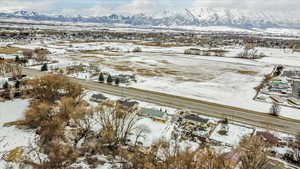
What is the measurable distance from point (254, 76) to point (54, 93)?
57.9m

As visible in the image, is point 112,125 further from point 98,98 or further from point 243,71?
point 243,71

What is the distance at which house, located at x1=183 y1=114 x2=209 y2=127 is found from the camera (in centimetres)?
3206

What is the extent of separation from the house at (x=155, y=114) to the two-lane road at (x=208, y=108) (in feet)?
14.4

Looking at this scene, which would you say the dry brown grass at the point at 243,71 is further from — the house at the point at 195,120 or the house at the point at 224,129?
the house at the point at 224,129

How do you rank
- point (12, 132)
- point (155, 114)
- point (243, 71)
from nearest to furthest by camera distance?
point (12, 132), point (155, 114), point (243, 71)

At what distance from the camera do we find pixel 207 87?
168 feet

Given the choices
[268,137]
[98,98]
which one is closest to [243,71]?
[268,137]

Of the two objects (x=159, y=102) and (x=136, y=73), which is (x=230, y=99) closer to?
(x=159, y=102)

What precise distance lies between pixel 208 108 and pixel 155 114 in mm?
10752

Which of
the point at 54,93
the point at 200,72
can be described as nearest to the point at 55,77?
the point at 54,93

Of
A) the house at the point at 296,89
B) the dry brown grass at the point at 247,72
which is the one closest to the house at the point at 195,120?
the house at the point at 296,89

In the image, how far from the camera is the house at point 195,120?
3206 centimetres

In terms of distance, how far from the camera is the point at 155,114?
113ft

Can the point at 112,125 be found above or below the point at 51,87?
below
